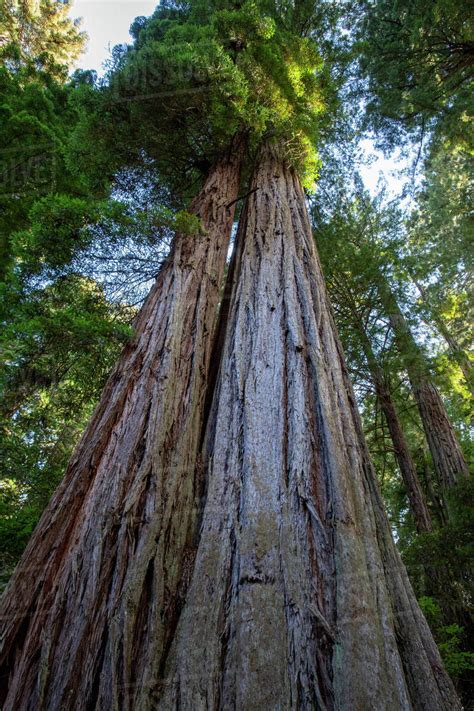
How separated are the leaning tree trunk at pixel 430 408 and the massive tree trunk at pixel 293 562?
427cm

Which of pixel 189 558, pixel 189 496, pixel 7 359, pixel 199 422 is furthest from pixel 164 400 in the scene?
pixel 7 359

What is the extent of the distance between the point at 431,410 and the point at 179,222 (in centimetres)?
578

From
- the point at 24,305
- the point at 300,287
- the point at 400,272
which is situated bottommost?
the point at 24,305

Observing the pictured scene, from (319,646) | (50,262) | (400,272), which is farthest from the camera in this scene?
(400,272)

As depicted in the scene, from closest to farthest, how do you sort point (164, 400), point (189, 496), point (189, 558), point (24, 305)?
1. point (189, 558)
2. point (189, 496)
3. point (164, 400)
4. point (24, 305)

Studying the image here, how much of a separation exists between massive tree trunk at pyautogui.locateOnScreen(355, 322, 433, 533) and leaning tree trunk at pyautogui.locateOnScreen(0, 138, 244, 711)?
14.9 feet

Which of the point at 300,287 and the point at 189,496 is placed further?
the point at 300,287

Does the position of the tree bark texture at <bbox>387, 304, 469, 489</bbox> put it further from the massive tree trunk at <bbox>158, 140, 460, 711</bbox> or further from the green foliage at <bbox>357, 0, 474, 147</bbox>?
the massive tree trunk at <bbox>158, 140, 460, 711</bbox>

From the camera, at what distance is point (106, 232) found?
331 centimetres

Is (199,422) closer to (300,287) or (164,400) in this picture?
(164,400)

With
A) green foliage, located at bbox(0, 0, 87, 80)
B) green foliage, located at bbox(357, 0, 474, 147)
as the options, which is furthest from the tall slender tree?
green foliage, located at bbox(0, 0, 87, 80)

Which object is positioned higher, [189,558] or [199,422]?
[199,422]

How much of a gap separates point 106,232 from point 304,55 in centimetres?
406

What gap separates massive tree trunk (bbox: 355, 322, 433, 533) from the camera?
245 inches
